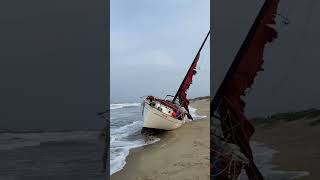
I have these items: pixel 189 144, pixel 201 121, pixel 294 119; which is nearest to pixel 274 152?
pixel 294 119

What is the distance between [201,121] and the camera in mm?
20547

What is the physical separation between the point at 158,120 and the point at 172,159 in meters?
5.76

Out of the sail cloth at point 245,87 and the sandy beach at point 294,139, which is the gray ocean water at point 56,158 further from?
the sandy beach at point 294,139

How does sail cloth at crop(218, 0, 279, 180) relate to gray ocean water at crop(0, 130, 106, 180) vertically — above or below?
above

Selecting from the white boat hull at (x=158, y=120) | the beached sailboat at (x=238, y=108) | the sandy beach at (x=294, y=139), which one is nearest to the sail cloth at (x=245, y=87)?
the beached sailboat at (x=238, y=108)

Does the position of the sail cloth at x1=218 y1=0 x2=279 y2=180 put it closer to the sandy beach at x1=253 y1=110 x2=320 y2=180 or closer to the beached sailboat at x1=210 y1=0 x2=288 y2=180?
the beached sailboat at x1=210 y1=0 x2=288 y2=180

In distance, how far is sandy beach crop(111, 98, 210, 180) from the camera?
31.7 ft

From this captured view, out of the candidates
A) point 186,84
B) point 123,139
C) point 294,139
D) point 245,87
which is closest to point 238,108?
point 245,87

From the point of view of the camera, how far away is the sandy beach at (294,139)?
9.03m

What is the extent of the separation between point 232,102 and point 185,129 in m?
12.8

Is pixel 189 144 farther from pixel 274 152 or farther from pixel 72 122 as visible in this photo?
pixel 72 122

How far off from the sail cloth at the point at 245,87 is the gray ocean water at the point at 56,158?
213cm

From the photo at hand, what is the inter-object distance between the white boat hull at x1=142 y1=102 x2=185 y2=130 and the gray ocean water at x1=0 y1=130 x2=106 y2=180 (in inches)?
180

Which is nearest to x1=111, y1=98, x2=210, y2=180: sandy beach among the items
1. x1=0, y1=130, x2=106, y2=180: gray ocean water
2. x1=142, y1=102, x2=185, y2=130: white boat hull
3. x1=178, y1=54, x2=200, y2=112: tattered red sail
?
x1=142, y1=102, x2=185, y2=130: white boat hull
